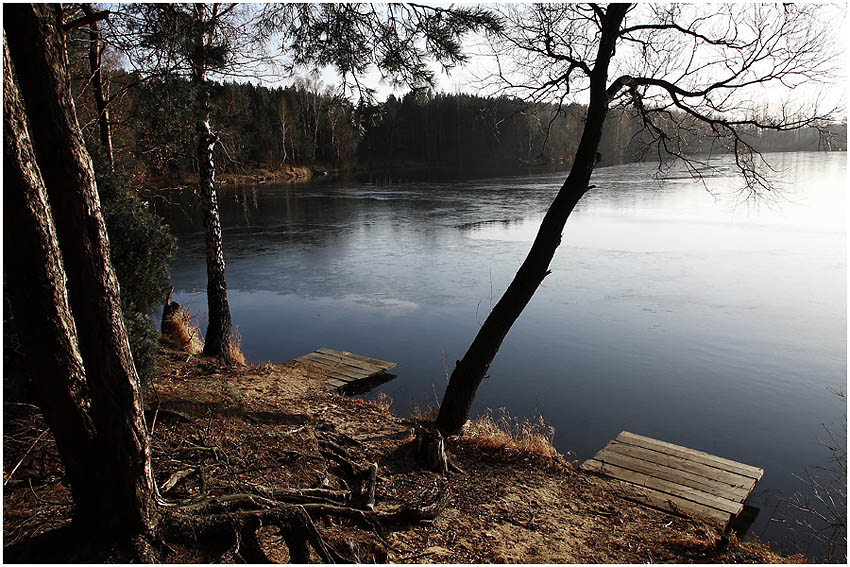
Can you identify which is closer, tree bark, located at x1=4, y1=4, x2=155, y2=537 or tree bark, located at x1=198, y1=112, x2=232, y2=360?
tree bark, located at x1=4, y1=4, x2=155, y2=537

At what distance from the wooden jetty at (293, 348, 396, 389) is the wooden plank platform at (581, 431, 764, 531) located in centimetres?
377

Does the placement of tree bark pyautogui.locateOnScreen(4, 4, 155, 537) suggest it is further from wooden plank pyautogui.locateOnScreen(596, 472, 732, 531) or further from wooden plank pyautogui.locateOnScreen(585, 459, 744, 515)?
wooden plank pyautogui.locateOnScreen(585, 459, 744, 515)

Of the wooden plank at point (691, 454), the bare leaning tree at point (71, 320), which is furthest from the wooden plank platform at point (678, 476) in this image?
the bare leaning tree at point (71, 320)

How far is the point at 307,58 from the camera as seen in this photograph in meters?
6.28

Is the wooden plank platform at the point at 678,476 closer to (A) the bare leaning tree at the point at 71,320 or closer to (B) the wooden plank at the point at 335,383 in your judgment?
(B) the wooden plank at the point at 335,383

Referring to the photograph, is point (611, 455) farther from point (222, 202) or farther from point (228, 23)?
point (222, 202)

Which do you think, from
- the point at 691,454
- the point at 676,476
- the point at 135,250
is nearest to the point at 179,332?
the point at 135,250

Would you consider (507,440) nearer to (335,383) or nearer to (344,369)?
(335,383)

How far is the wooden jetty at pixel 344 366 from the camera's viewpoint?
893 centimetres

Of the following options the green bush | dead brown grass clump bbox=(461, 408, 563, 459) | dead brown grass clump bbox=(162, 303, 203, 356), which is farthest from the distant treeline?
dead brown grass clump bbox=(461, 408, 563, 459)

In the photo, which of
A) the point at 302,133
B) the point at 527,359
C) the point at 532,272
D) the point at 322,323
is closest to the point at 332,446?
the point at 532,272

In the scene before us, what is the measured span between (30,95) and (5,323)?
8.70 feet

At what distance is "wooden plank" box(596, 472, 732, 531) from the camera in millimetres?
5457

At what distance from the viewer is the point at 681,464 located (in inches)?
256
